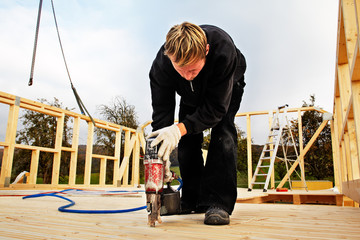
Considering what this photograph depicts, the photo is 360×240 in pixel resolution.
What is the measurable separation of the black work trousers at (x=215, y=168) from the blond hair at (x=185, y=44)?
19.3 inches

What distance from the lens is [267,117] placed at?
6703 millimetres

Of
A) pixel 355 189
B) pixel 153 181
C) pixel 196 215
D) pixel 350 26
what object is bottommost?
pixel 196 215

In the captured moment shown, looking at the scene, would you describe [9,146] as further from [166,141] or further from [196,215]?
[166,141]

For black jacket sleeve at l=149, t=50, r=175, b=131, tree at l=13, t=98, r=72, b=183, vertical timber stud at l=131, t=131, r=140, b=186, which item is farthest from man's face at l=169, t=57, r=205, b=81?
tree at l=13, t=98, r=72, b=183

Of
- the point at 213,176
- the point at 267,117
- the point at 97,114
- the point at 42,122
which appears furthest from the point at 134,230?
the point at 97,114

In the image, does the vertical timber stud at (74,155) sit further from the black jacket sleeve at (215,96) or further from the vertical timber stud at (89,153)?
the black jacket sleeve at (215,96)

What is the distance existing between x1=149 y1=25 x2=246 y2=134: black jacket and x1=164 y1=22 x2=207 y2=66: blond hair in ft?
0.46

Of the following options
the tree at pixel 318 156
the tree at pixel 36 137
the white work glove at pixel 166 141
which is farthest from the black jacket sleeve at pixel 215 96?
the tree at pixel 36 137

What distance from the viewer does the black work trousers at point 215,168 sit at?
131 centimetres

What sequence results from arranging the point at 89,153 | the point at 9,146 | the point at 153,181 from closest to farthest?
the point at 153,181, the point at 9,146, the point at 89,153

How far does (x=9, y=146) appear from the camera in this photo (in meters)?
4.51

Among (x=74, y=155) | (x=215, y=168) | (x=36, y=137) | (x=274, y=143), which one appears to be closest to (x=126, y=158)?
(x=74, y=155)

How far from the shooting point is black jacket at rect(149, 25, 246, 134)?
1.23m

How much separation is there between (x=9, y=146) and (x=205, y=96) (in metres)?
4.56
